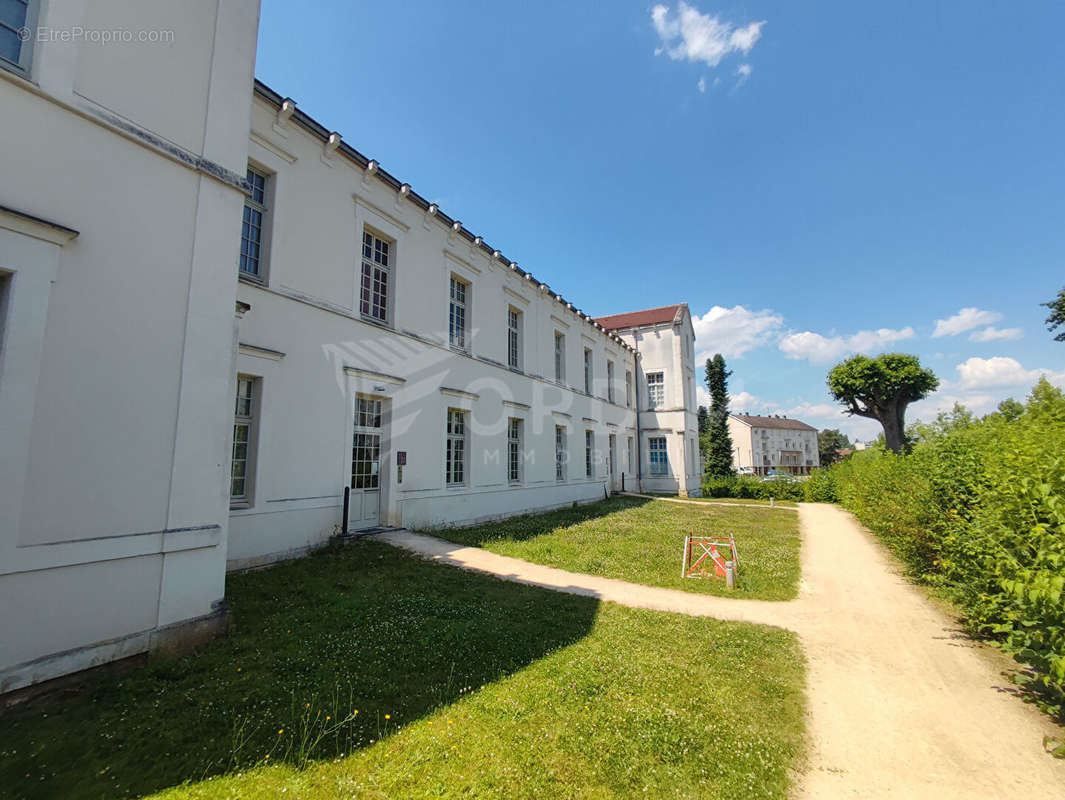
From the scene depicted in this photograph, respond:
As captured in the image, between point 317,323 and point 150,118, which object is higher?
point 150,118

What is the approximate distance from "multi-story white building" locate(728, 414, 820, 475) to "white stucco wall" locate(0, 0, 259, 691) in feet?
218

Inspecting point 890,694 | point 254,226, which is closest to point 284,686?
point 890,694

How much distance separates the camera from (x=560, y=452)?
767 inches

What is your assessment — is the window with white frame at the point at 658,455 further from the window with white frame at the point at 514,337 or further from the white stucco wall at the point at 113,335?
the white stucco wall at the point at 113,335

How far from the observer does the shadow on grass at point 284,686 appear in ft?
10.0

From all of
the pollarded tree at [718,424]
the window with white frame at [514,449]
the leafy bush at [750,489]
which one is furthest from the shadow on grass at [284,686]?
the pollarded tree at [718,424]

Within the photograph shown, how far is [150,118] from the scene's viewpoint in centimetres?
495

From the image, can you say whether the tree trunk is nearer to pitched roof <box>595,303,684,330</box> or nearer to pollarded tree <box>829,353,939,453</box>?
pollarded tree <box>829,353,939,453</box>

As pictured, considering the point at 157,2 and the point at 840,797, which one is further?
the point at 157,2

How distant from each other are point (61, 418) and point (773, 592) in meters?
9.92

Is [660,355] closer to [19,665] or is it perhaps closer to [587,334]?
[587,334]

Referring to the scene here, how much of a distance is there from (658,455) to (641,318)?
10152 mm

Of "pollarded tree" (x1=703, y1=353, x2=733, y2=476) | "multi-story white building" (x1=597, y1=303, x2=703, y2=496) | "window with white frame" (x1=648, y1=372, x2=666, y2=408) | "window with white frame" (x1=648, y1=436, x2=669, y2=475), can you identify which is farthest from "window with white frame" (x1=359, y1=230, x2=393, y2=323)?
"pollarded tree" (x1=703, y1=353, x2=733, y2=476)

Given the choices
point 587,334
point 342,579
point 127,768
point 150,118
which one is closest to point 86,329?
point 150,118
